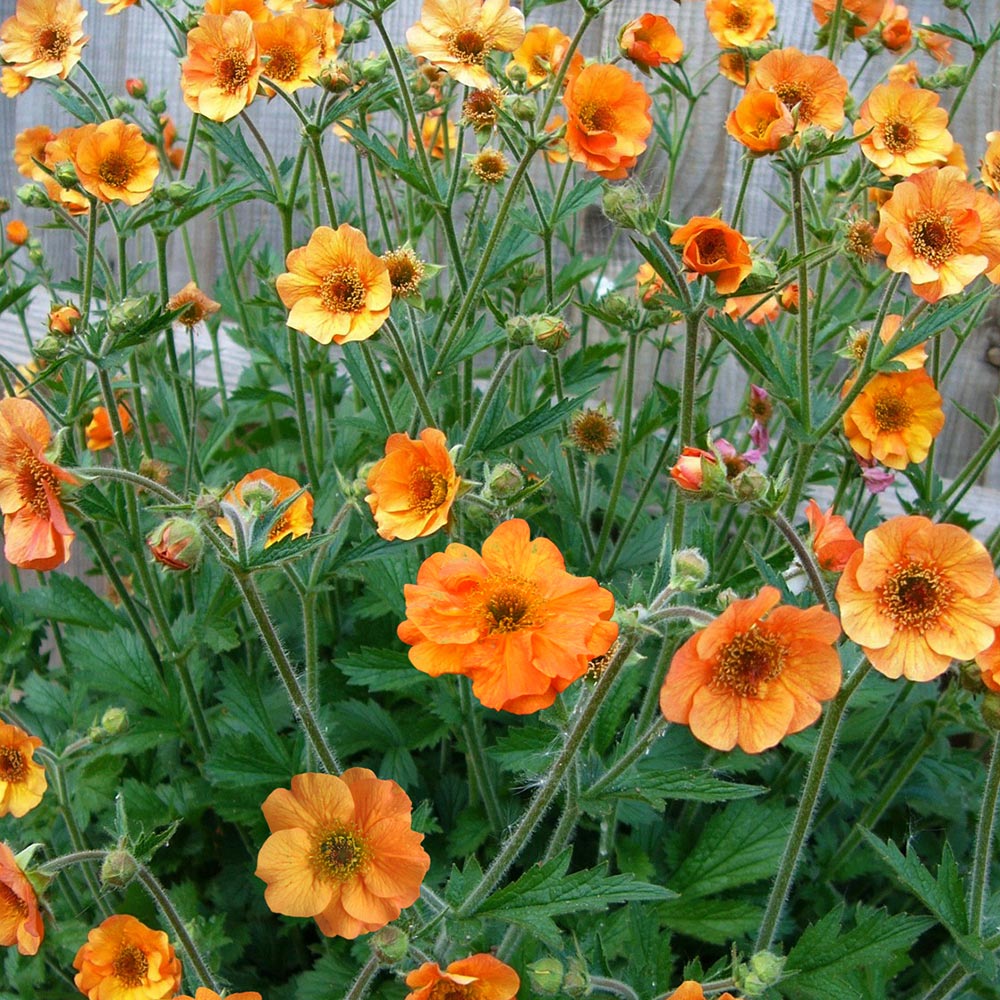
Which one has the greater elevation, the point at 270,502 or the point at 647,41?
the point at 647,41

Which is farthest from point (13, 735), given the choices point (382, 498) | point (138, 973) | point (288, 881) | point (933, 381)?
point (933, 381)

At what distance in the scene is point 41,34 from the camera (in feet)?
6.16

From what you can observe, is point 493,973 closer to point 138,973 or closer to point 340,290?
point 138,973

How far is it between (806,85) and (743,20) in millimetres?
411

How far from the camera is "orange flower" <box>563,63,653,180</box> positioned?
63.6 inches

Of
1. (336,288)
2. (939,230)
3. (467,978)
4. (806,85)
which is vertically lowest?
(467,978)

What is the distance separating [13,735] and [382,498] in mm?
687

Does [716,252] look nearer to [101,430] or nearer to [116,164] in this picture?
[116,164]

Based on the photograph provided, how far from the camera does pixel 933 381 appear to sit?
5.99ft

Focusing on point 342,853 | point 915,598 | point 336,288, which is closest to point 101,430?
point 336,288

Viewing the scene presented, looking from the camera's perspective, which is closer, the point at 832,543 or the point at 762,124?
the point at 832,543

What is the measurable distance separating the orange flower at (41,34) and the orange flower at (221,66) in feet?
Result: 1.02

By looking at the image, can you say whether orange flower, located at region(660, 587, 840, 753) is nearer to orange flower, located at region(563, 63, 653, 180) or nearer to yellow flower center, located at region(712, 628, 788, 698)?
yellow flower center, located at region(712, 628, 788, 698)

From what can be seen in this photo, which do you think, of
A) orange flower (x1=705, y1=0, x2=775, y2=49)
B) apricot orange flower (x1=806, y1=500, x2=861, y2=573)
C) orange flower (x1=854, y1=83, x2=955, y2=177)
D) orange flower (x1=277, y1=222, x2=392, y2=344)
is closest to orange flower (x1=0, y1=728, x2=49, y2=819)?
orange flower (x1=277, y1=222, x2=392, y2=344)
